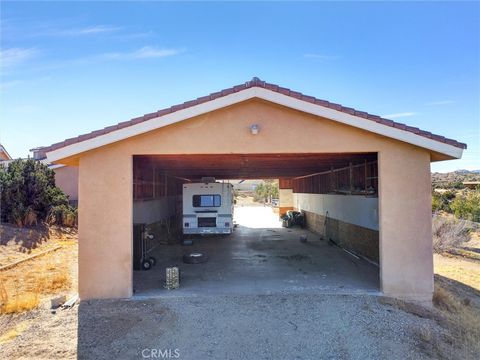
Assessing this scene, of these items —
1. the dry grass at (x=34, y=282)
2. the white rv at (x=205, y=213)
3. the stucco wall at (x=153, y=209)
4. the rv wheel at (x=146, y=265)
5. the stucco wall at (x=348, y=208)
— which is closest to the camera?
the dry grass at (x=34, y=282)

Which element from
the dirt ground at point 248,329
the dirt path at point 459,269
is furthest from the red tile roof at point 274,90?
the dirt path at point 459,269

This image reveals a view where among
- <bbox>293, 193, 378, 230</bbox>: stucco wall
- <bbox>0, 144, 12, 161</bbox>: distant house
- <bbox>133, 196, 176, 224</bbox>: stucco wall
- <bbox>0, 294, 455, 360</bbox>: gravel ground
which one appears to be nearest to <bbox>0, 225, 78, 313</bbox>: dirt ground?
<bbox>0, 294, 455, 360</bbox>: gravel ground

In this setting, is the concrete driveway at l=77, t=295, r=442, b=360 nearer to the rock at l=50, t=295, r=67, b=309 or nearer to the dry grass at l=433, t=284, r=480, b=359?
the dry grass at l=433, t=284, r=480, b=359

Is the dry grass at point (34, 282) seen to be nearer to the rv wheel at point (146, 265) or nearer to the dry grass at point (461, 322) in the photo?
the rv wheel at point (146, 265)

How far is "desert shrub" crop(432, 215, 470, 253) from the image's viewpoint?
17672 mm

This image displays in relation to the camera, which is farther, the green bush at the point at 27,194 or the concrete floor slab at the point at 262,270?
the green bush at the point at 27,194

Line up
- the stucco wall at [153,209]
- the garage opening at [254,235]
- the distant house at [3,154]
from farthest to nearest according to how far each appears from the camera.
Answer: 1. the distant house at [3,154]
2. the stucco wall at [153,209]
3. the garage opening at [254,235]

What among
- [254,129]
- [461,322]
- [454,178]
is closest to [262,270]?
[254,129]

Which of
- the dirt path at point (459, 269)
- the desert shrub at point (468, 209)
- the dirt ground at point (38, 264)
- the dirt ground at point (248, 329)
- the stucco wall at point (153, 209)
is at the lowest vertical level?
the dirt path at point (459, 269)

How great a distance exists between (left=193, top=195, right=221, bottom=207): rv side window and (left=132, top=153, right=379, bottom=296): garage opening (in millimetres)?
44

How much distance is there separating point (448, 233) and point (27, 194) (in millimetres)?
19592

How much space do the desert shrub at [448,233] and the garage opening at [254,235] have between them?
5314 millimetres

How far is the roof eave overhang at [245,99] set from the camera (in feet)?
25.2

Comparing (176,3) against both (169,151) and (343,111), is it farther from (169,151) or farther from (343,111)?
(343,111)
